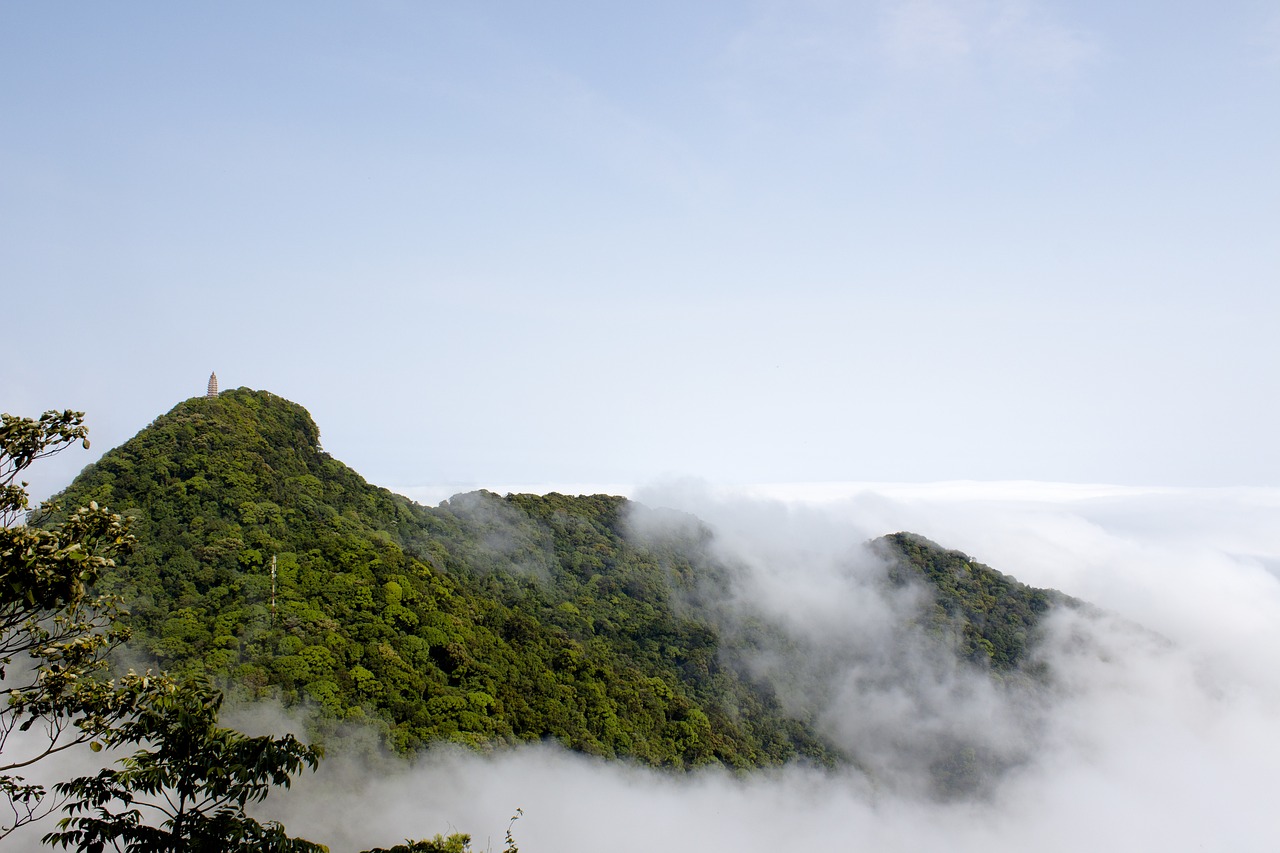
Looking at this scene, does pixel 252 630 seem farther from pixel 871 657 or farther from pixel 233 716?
pixel 871 657

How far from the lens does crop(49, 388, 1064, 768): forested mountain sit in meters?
46.1

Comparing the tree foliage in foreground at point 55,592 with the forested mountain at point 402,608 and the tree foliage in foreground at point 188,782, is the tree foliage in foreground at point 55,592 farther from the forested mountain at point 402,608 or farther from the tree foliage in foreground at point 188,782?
the forested mountain at point 402,608

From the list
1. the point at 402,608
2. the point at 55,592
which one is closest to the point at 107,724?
the point at 55,592

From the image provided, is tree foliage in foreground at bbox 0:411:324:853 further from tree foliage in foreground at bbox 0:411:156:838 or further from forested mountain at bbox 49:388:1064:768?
forested mountain at bbox 49:388:1064:768

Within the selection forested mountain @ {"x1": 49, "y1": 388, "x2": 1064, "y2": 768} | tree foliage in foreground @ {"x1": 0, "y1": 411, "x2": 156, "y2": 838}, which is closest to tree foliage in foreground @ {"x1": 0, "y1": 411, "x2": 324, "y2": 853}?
tree foliage in foreground @ {"x1": 0, "y1": 411, "x2": 156, "y2": 838}

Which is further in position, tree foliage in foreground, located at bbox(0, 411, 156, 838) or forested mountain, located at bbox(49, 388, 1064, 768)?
forested mountain, located at bbox(49, 388, 1064, 768)

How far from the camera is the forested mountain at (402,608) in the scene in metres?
46.1

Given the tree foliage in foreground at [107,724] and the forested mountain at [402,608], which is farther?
the forested mountain at [402,608]

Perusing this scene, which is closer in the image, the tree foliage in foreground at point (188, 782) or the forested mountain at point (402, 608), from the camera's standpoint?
the tree foliage in foreground at point (188, 782)

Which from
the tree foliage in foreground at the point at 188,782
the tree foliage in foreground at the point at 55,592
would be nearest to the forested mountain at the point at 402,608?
the tree foliage in foreground at the point at 55,592

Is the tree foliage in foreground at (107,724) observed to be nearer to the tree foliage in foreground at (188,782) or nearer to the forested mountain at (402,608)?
the tree foliage in foreground at (188,782)

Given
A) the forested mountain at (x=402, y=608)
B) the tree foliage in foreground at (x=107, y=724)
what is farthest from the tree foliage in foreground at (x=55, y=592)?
the forested mountain at (x=402, y=608)

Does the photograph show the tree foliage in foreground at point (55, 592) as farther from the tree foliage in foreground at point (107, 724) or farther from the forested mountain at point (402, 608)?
the forested mountain at point (402, 608)

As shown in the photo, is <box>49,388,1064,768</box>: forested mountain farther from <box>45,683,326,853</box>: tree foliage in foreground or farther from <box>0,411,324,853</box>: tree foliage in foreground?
<box>45,683,326,853</box>: tree foliage in foreground
